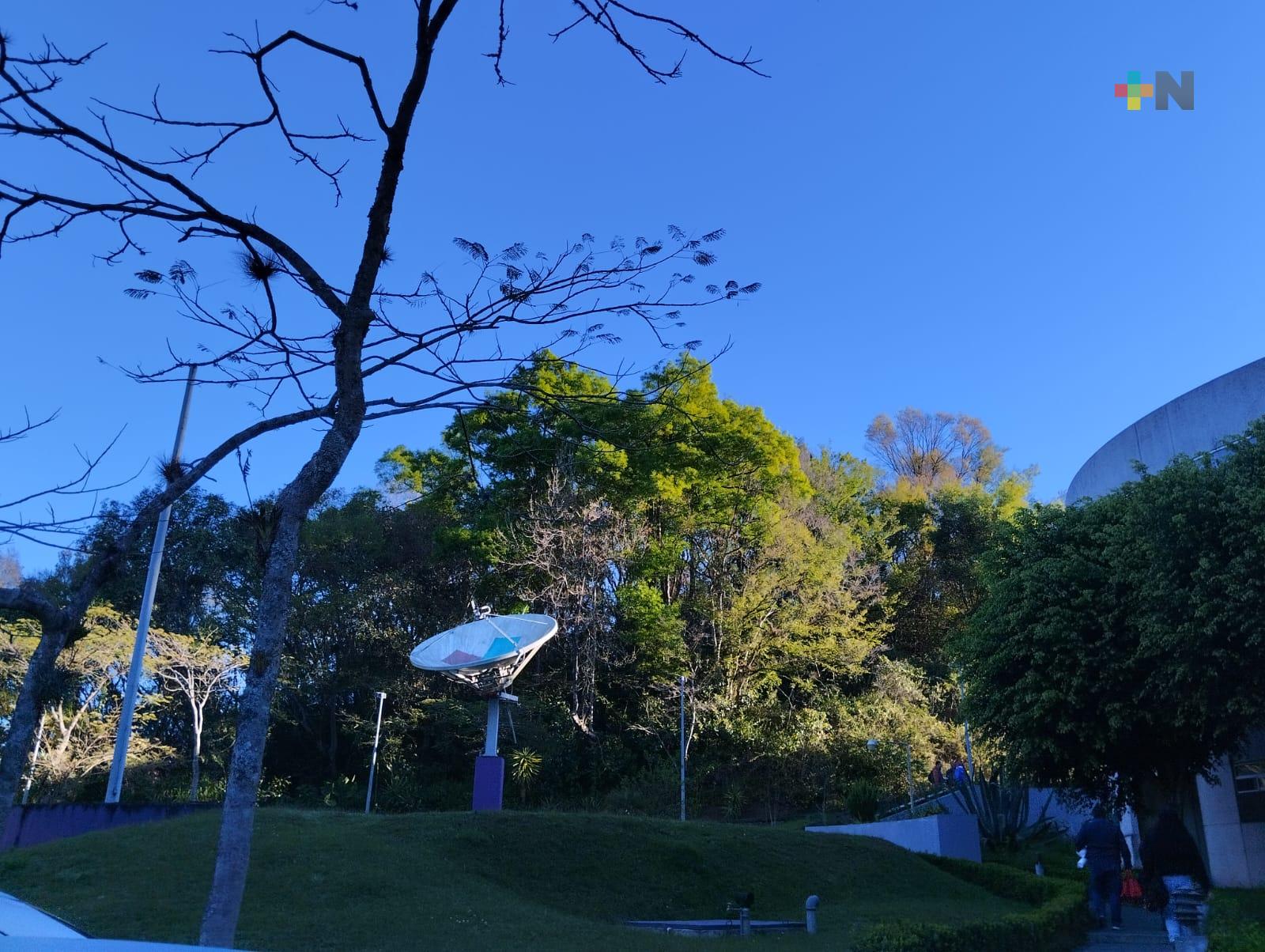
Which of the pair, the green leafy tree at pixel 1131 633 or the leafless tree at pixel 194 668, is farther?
the leafless tree at pixel 194 668

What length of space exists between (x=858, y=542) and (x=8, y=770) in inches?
1330

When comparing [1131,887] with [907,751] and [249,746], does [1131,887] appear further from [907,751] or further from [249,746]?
[249,746]

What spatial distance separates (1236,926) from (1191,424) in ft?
44.1

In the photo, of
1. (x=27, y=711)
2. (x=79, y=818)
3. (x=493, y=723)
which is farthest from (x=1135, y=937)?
(x=79, y=818)

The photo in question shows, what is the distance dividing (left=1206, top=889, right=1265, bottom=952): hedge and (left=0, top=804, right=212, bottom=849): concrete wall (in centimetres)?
1699

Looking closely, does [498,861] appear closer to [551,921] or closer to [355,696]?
[551,921]

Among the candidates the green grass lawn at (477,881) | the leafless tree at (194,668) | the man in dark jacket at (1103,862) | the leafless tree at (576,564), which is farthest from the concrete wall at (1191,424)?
the leafless tree at (194,668)

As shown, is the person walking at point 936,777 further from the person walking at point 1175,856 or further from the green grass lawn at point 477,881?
the person walking at point 1175,856

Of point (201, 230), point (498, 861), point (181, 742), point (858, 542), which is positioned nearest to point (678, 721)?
point (858, 542)

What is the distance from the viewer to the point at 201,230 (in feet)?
17.5

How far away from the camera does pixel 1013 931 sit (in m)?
10.5

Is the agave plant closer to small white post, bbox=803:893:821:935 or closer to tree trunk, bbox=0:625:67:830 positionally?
small white post, bbox=803:893:821:935

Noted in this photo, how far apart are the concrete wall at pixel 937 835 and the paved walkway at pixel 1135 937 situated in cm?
627

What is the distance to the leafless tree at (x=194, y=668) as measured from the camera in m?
30.0
